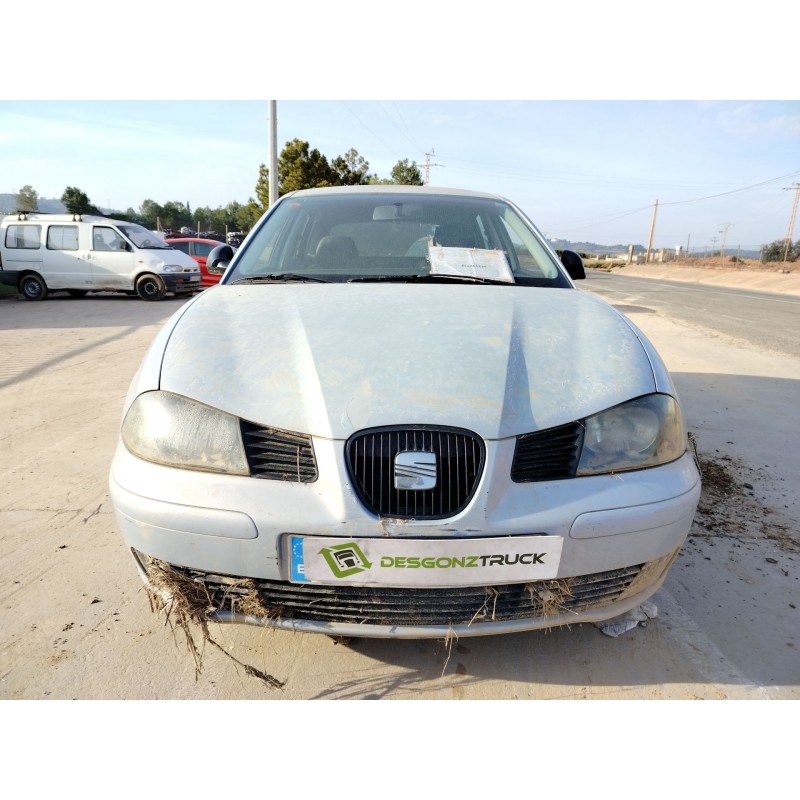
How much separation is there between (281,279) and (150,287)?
38.2 ft

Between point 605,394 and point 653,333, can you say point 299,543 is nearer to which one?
point 605,394

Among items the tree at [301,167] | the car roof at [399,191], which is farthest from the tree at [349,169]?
the car roof at [399,191]

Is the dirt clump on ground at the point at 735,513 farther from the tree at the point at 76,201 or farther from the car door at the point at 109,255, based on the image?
the tree at the point at 76,201

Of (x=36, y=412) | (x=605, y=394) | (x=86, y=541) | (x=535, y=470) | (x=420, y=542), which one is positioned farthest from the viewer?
(x=36, y=412)

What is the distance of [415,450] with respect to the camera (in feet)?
5.01

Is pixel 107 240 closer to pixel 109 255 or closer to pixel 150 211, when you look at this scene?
pixel 109 255

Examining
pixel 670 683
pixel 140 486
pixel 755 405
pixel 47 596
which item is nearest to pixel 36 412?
pixel 47 596

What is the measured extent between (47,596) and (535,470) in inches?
72.6

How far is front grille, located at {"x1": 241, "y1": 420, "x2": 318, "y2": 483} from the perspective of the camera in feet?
5.08

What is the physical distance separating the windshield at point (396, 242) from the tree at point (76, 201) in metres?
52.7

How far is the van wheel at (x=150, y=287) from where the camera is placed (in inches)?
502

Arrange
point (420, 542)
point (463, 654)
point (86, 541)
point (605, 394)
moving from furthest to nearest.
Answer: point (86, 541) < point (463, 654) < point (605, 394) < point (420, 542)

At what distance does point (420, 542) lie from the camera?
147cm

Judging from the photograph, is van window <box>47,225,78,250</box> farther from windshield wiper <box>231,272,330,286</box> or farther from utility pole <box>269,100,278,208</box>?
windshield wiper <box>231,272,330,286</box>
